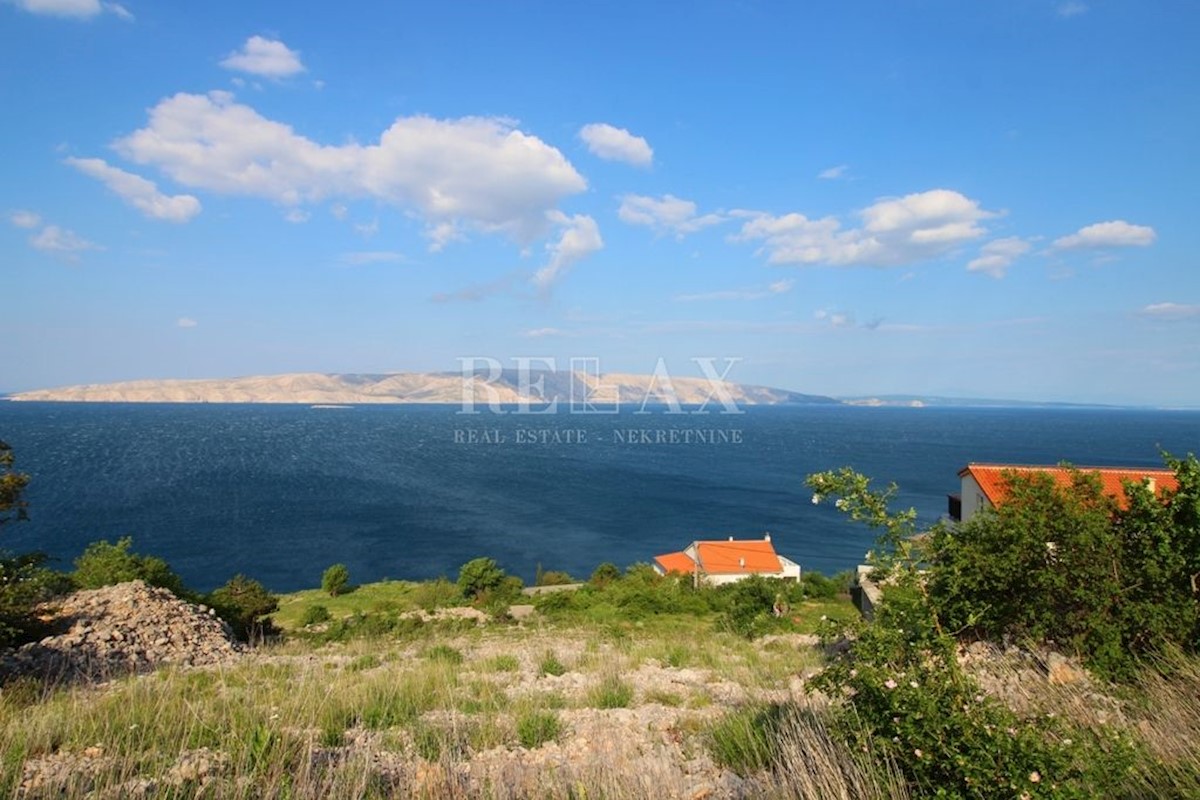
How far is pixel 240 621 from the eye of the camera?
70.6 feet

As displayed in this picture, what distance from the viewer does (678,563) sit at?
4638 centimetres

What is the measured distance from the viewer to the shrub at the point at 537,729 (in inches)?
244

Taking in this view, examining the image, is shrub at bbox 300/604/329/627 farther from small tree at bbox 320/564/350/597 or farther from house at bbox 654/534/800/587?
house at bbox 654/534/800/587

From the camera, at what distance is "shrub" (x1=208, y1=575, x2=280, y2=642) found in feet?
69.2

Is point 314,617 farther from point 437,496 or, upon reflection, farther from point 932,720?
point 437,496

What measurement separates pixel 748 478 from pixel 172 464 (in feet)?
295

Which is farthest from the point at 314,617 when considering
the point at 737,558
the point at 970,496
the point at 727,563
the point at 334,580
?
the point at 970,496

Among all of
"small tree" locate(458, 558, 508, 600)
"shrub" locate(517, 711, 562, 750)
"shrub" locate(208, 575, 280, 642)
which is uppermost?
"shrub" locate(517, 711, 562, 750)

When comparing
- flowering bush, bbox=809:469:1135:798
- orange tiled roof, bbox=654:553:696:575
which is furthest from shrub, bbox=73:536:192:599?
orange tiled roof, bbox=654:553:696:575

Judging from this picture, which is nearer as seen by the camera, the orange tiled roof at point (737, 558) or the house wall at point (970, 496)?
the house wall at point (970, 496)

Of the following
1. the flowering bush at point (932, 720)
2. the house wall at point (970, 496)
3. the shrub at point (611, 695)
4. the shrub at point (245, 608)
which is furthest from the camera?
the house wall at point (970, 496)

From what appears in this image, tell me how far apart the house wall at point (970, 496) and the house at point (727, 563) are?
14.4 m

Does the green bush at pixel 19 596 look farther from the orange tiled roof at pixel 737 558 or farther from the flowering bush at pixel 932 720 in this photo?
the orange tiled roof at pixel 737 558

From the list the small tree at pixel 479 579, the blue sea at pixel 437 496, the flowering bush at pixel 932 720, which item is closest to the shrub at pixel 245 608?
the small tree at pixel 479 579
